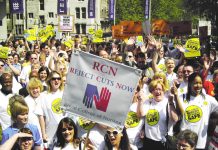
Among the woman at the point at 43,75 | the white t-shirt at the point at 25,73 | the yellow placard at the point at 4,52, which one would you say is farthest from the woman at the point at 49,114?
the yellow placard at the point at 4,52

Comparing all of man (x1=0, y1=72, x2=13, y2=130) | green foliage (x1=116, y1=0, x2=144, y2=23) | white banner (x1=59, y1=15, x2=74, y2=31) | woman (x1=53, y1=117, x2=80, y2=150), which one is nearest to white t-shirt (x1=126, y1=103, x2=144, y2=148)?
woman (x1=53, y1=117, x2=80, y2=150)

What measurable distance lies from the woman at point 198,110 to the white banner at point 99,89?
128 centimetres

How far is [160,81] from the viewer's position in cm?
651

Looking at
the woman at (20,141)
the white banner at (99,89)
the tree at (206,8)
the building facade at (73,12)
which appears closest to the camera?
the woman at (20,141)

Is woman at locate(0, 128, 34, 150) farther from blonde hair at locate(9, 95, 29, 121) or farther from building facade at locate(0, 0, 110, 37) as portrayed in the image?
building facade at locate(0, 0, 110, 37)

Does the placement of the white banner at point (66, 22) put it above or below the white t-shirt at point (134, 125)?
above

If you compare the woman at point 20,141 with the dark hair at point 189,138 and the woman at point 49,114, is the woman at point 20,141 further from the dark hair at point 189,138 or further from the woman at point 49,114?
the dark hair at point 189,138

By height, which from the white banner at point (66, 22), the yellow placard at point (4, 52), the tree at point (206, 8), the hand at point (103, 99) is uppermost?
the tree at point (206, 8)

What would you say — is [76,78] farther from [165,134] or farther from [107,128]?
[165,134]

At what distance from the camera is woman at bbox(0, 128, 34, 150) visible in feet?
16.4

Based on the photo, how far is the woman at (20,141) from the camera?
16.4 feet

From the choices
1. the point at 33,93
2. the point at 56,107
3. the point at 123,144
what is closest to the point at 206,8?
the point at 33,93

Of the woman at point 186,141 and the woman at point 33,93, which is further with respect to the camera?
the woman at point 33,93

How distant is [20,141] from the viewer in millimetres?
5117
